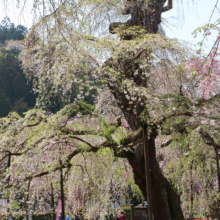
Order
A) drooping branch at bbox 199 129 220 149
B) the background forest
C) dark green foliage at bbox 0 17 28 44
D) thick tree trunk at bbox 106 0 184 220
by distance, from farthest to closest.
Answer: thick tree trunk at bbox 106 0 184 220 < drooping branch at bbox 199 129 220 149 < the background forest < dark green foliage at bbox 0 17 28 44

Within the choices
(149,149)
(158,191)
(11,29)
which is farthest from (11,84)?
(158,191)

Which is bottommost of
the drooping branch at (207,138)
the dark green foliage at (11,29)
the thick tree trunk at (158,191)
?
the thick tree trunk at (158,191)

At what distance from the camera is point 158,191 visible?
6.43 m

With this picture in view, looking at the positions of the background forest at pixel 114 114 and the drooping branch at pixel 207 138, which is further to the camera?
the drooping branch at pixel 207 138

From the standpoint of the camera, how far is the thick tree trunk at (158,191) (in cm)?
632

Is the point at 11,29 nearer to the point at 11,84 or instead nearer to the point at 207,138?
the point at 11,84

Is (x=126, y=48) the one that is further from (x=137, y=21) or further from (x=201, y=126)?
(x=201, y=126)

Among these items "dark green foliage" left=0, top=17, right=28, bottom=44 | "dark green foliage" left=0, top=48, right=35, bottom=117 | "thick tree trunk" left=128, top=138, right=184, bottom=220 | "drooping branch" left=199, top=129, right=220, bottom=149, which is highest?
"dark green foliage" left=0, top=17, right=28, bottom=44

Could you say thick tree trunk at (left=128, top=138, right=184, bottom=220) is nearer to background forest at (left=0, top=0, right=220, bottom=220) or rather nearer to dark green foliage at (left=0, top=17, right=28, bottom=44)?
background forest at (left=0, top=0, right=220, bottom=220)

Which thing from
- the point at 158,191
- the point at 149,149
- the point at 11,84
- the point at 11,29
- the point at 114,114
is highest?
the point at 114,114

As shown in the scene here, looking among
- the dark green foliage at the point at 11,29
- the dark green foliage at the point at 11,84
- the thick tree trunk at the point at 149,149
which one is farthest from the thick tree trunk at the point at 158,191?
the dark green foliage at the point at 11,29

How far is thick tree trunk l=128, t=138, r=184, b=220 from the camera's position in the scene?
20.7ft

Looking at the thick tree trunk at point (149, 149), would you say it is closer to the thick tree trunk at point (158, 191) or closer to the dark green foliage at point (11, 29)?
the thick tree trunk at point (158, 191)

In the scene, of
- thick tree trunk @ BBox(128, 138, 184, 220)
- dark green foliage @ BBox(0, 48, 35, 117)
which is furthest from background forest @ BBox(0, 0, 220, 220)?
dark green foliage @ BBox(0, 48, 35, 117)
